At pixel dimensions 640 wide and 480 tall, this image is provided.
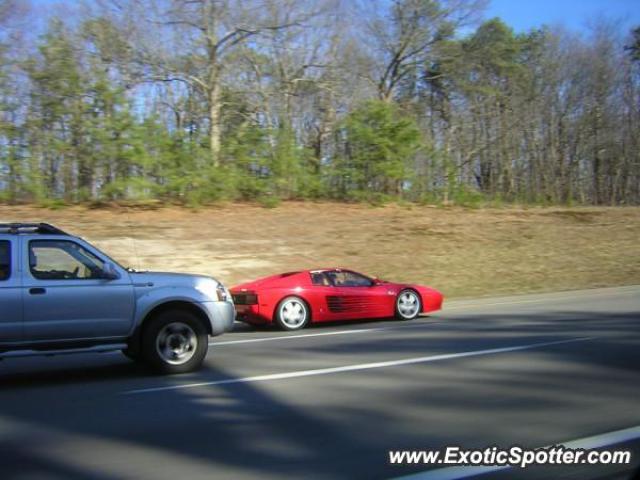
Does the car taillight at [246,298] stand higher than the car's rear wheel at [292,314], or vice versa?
the car taillight at [246,298]

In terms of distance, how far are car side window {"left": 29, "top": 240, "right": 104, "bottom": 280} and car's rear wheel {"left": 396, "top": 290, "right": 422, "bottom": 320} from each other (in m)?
7.74

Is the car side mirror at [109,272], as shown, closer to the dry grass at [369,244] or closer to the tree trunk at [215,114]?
the dry grass at [369,244]

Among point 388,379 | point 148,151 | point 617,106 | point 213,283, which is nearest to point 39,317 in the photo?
point 213,283

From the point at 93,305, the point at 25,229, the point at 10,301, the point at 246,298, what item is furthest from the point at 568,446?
the point at 246,298

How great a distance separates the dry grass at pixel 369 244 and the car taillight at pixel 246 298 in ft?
17.8

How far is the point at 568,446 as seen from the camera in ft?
18.1

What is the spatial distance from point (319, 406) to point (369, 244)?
1722cm

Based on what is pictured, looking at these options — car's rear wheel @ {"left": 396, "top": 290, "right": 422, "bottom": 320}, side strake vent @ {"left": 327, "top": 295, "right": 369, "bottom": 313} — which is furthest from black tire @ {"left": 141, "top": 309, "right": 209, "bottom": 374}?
car's rear wheel @ {"left": 396, "top": 290, "right": 422, "bottom": 320}

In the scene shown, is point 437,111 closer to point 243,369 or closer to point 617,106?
point 617,106

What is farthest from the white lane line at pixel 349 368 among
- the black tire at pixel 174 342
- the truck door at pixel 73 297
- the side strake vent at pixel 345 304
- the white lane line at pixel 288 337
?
the side strake vent at pixel 345 304

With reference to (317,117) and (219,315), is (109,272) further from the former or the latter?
(317,117)

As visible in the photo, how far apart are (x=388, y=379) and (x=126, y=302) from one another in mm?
3374

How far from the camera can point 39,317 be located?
7797mm

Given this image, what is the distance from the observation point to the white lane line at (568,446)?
493cm
